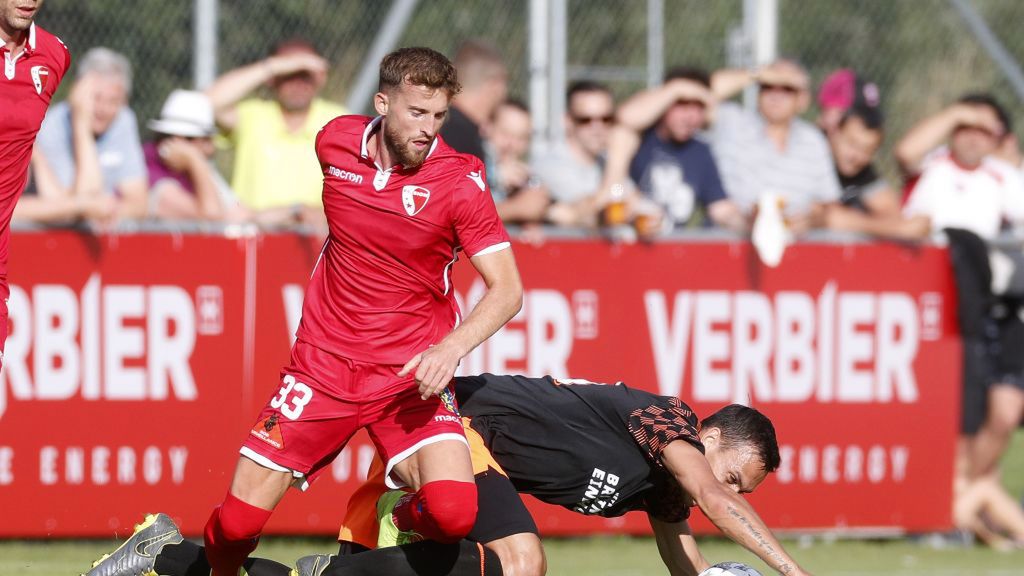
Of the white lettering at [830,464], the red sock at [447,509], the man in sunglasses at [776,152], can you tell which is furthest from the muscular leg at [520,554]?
the man in sunglasses at [776,152]

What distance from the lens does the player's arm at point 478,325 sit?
5.63m

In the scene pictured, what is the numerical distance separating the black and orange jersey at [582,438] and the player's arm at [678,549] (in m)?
0.08

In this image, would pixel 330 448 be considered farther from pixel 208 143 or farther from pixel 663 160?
pixel 663 160

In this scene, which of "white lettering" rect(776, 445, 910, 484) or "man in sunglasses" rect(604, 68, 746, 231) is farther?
Answer: "man in sunglasses" rect(604, 68, 746, 231)

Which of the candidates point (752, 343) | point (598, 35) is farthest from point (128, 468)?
point (598, 35)

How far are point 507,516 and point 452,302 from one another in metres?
0.93

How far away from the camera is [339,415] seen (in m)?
6.15

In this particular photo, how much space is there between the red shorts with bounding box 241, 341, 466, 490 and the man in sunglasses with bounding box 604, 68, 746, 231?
3786mm

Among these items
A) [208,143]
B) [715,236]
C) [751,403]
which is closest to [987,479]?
[751,403]

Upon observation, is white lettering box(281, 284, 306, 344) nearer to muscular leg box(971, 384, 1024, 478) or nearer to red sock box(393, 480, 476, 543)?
red sock box(393, 480, 476, 543)

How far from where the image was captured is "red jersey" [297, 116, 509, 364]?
6.02 metres

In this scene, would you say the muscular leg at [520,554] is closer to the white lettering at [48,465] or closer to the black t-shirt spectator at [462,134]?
the black t-shirt spectator at [462,134]

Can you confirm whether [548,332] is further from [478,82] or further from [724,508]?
[724,508]

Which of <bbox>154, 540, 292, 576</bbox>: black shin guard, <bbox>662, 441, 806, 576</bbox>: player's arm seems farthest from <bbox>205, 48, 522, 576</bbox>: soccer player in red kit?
<bbox>662, 441, 806, 576</bbox>: player's arm
